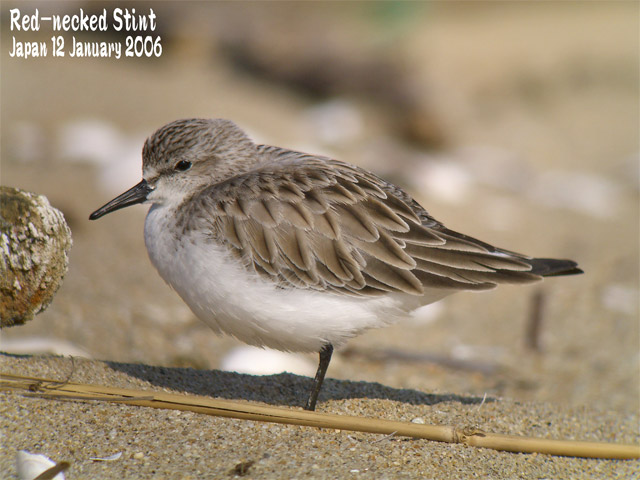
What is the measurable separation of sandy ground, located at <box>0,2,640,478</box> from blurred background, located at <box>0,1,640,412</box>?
3 cm

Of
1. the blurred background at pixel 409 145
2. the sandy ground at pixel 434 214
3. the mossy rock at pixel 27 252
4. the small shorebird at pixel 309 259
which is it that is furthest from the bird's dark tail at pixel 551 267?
the mossy rock at pixel 27 252

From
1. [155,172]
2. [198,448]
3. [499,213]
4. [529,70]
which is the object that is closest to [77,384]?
[198,448]

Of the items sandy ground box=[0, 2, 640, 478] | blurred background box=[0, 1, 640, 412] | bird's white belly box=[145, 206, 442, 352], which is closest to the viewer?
sandy ground box=[0, 2, 640, 478]

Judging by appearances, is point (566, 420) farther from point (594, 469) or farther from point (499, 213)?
point (499, 213)

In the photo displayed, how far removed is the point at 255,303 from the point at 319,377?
43 centimetres

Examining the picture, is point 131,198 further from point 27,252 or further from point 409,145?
point 409,145

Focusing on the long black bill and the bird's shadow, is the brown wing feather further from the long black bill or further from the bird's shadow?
the bird's shadow

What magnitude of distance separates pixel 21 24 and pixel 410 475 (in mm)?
9450

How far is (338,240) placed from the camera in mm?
3176

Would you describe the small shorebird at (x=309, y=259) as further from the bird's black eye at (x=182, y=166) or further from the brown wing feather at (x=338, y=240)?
the bird's black eye at (x=182, y=166)

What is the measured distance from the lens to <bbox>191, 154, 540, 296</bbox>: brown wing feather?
10.3 feet

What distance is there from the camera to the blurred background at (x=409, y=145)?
4961 millimetres

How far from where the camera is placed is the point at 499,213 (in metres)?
7.42

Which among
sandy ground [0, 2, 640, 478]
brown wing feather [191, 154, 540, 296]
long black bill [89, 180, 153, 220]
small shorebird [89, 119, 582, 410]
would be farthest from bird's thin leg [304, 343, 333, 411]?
long black bill [89, 180, 153, 220]
